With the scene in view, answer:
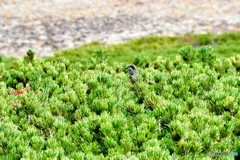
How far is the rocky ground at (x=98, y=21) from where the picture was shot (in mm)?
18219

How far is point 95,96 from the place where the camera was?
13.4 feet

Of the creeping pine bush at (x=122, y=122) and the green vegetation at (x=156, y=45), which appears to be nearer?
the creeping pine bush at (x=122, y=122)

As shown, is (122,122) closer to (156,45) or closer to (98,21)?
(156,45)

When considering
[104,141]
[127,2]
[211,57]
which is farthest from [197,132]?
[127,2]

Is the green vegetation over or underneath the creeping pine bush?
underneath

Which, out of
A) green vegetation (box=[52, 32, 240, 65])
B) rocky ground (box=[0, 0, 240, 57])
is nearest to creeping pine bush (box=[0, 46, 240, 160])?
green vegetation (box=[52, 32, 240, 65])

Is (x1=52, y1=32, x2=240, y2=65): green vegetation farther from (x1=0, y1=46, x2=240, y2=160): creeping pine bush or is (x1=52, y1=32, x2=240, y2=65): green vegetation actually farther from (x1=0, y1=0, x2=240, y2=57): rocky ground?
(x1=0, y1=46, x2=240, y2=160): creeping pine bush

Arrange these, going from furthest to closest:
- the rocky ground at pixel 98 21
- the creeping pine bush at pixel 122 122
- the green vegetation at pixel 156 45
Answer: the rocky ground at pixel 98 21, the green vegetation at pixel 156 45, the creeping pine bush at pixel 122 122

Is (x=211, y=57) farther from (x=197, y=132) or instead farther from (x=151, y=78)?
(x=197, y=132)

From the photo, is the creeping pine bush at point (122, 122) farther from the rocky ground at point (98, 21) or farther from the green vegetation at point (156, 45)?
the rocky ground at point (98, 21)

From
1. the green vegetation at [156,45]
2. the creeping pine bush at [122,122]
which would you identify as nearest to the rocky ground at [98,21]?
the green vegetation at [156,45]

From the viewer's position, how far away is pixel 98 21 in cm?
2291

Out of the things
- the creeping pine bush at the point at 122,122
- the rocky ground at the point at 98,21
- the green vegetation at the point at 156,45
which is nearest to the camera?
the creeping pine bush at the point at 122,122

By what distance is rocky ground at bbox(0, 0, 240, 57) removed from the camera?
1822cm
